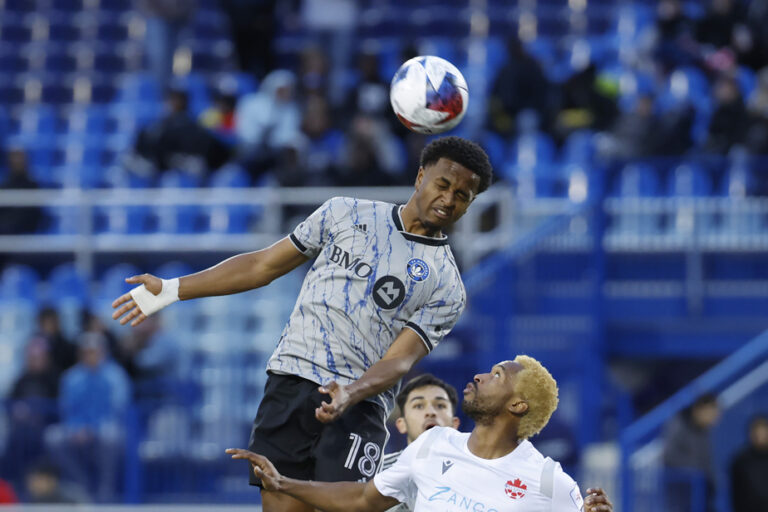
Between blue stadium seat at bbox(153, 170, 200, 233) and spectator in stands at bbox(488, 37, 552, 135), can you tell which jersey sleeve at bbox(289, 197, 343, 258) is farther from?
spectator in stands at bbox(488, 37, 552, 135)

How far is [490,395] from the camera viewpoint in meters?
6.12

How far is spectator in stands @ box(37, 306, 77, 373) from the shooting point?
13008 mm

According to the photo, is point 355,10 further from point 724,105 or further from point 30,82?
point 724,105

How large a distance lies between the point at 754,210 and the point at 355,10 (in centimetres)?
669

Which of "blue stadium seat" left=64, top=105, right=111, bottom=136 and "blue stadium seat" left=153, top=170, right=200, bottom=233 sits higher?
"blue stadium seat" left=64, top=105, right=111, bottom=136

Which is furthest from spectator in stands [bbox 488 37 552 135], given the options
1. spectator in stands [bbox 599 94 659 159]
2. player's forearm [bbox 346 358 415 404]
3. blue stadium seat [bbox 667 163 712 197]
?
player's forearm [bbox 346 358 415 404]

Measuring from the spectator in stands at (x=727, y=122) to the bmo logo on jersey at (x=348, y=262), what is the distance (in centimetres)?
852

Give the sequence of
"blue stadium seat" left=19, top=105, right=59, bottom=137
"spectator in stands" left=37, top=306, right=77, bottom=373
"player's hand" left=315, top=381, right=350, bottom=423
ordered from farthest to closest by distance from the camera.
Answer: "blue stadium seat" left=19, top=105, right=59, bottom=137
"spectator in stands" left=37, top=306, right=77, bottom=373
"player's hand" left=315, top=381, right=350, bottom=423

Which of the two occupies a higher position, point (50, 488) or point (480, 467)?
point (480, 467)

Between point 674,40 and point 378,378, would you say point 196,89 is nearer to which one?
point 674,40

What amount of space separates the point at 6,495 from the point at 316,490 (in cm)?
668

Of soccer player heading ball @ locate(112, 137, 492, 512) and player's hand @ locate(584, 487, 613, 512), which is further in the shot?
soccer player heading ball @ locate(112, 137, 492, 512)

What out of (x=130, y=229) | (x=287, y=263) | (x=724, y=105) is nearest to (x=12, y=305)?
(x=130, y=229)

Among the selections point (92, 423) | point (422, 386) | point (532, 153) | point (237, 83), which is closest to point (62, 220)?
point (237, 83)
